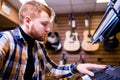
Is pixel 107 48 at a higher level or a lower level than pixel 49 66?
higher

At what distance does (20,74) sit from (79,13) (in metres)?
3.89

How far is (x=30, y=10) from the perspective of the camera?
1.52 m

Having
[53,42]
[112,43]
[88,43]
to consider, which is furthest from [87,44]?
[53,42]

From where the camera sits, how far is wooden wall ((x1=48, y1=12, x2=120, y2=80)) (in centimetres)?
476

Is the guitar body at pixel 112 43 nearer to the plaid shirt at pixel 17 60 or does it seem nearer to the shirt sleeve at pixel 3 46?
the plaid shirt at pixel 17 60

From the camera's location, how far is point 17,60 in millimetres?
1430

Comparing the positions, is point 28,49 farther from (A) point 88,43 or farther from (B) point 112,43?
(B) point 112,43

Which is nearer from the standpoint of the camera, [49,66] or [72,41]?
[49,66]

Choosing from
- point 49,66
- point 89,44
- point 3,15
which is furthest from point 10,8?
point 49,66

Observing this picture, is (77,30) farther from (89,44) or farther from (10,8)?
(10,8)

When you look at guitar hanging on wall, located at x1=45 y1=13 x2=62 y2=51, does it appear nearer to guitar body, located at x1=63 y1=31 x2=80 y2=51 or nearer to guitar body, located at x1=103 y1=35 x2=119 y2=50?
guitar body, located at x1=63 y1=31 x2=80 y2=51

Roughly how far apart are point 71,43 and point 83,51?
1.30ft

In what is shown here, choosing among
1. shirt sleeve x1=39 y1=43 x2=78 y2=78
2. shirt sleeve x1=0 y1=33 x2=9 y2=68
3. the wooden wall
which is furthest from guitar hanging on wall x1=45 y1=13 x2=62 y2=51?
shirt sleeve x1=0 y1=33 x2=9 y2=68

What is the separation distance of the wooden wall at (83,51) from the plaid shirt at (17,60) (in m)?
3.18
